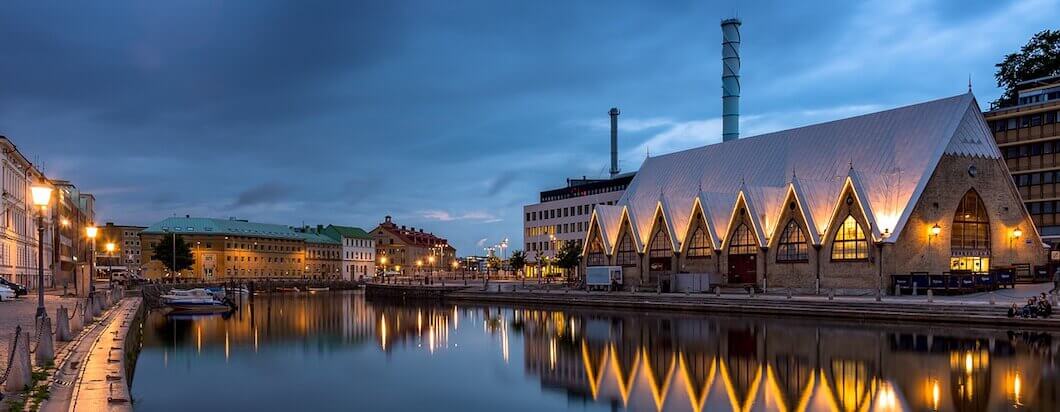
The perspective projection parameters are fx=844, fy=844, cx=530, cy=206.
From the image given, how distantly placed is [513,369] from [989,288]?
3539cm

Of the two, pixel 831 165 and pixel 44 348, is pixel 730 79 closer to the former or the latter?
pixel 831 165

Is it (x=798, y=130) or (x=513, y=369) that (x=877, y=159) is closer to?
(x=798, y=130)

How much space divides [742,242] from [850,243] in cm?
989

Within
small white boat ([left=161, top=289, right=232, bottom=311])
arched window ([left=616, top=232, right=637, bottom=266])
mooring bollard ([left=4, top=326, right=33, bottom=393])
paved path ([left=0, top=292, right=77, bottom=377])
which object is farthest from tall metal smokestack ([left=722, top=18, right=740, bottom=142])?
mooring bollard ([left=4, top=326, right=33, bottom=393])

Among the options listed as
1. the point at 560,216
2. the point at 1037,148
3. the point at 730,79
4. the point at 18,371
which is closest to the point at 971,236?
the point at 1037,148

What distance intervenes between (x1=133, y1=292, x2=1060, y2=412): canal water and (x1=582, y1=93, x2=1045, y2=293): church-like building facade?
543 inches

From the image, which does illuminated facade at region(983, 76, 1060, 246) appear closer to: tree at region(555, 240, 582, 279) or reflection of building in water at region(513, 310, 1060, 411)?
reflection of building in water at region(513, 310, 1060, 411)

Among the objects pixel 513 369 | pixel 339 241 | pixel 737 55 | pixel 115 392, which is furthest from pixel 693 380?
pixel 339 241

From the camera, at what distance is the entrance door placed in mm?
63969

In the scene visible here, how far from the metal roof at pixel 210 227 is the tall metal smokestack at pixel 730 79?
9107cm

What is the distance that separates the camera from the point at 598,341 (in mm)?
37625

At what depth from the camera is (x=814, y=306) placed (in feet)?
154

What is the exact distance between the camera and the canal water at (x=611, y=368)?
2195cm

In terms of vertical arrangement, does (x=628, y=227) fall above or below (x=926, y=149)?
below
